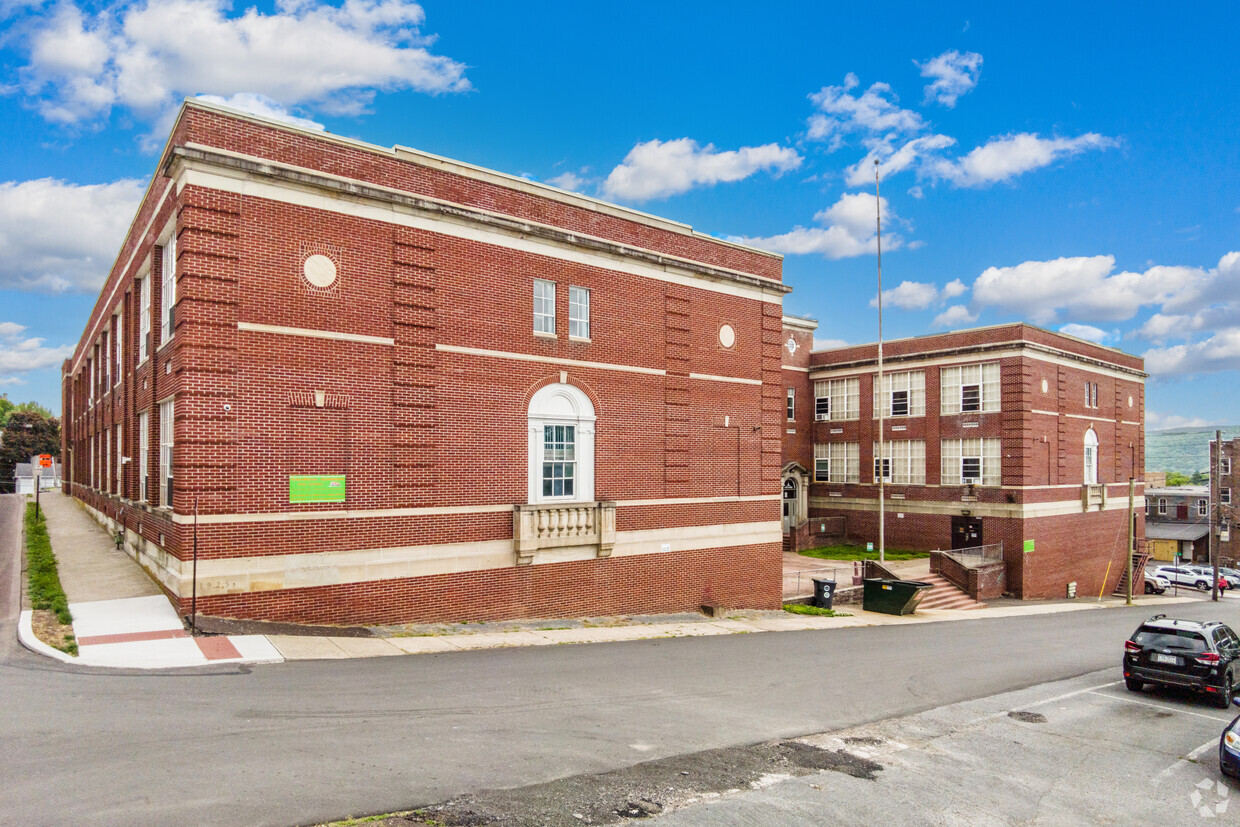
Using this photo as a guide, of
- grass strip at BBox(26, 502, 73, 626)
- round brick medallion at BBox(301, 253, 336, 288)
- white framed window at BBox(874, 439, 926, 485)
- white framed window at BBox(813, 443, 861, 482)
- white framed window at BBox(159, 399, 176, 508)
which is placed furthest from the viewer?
white framed window at BBox(813, 443, 861, 482)

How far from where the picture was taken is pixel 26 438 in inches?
3484

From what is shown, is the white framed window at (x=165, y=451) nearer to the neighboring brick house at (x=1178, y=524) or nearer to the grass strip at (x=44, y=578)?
the grass strip at (x=44, y=578)

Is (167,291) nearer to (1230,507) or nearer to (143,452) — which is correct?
(143,452)

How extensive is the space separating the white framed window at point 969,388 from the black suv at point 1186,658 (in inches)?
1031

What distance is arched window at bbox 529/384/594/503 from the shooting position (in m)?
19.6

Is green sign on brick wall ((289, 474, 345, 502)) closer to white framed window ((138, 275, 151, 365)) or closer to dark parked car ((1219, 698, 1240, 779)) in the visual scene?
white framed window ((138, 275, 151, 365))

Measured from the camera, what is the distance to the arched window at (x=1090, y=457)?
144 feet

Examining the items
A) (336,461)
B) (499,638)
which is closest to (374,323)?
(336,461)

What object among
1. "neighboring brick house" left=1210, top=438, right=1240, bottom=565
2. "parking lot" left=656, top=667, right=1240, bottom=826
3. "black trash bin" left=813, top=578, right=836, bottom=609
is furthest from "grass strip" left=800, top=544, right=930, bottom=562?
"neighboring brick house" left=1210, top=438, right=1240, bottom=565

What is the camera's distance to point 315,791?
7473 millimetres

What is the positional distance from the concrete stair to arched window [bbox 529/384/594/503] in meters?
18.1

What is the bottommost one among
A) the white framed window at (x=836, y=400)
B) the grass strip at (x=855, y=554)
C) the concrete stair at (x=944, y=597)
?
the concrete stair at (x=944, y=597)

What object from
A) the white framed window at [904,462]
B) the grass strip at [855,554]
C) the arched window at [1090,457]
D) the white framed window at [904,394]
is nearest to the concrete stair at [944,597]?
the grass strip at [855,554]

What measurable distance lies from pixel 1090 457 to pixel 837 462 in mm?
14058
